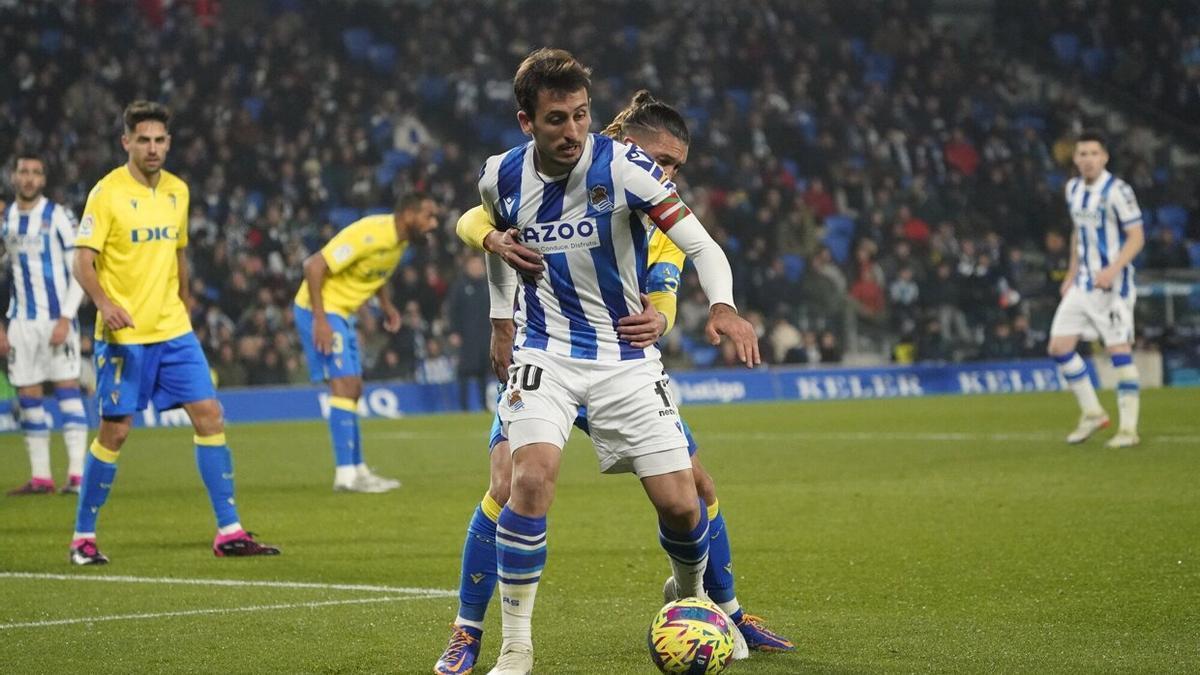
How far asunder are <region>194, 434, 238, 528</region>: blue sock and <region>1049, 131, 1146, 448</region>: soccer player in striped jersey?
7710 millimetres

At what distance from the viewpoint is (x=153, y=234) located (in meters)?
8.59

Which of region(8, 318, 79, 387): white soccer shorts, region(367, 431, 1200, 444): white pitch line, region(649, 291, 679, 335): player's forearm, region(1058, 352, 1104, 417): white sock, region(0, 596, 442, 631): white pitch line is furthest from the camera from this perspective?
region(367, 431, 1200, 444): white pitch line

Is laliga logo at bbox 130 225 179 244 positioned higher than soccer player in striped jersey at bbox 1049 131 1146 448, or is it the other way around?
laliga logo at bbox 130 225 179 244

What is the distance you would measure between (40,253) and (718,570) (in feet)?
27.2

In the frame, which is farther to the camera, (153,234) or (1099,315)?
(1099,315)

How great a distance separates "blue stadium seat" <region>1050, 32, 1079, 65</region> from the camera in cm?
3288

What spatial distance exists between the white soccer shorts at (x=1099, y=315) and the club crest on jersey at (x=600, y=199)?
30.6ft

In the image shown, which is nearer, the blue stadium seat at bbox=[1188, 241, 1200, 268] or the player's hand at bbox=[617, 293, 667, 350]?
the player's hand at bbox=[617, 293, 667, 350]

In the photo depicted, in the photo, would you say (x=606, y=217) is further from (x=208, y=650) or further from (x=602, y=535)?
(x=602, y=535)

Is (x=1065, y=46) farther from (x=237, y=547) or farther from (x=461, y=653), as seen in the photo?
(x=461, y=653)

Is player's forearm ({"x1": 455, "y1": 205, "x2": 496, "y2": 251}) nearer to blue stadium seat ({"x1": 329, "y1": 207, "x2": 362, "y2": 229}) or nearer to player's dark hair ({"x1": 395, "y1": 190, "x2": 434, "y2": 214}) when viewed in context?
player's dark hair ({"x1": 395, "y1": 190, "x2": 434, "y2": 214})

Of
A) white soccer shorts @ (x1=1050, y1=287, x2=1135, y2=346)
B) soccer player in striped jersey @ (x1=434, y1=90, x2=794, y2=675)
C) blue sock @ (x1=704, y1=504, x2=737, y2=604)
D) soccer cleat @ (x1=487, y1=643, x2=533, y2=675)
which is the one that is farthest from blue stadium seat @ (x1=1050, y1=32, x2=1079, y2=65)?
soccer cleat @ (x1=487, y1=643, x2=533, y2=675)

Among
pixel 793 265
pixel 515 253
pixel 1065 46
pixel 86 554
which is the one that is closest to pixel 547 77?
pixel 515 253

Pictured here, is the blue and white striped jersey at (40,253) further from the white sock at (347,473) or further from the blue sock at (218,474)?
the blue sock at (218,474)
